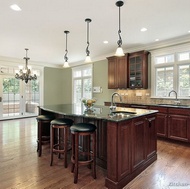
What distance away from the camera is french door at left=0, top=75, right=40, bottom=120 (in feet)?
22.7

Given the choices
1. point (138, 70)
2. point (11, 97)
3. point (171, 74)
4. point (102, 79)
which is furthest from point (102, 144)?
point (11, 97)

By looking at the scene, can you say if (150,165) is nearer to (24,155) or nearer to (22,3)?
(24,155)

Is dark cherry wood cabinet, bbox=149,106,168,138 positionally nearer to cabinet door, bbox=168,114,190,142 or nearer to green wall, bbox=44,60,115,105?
cabinet door, bbox=168,114,190,142

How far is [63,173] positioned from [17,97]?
599cm

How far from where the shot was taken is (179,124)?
3.79 meters

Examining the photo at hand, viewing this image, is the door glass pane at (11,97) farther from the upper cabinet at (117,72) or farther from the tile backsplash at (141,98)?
the tile backsplash at (141,98)

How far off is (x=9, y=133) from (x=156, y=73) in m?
5.10

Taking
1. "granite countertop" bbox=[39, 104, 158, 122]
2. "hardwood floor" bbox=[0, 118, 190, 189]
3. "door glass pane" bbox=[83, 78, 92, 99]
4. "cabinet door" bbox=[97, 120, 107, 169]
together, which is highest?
"door glass pane" bbox=[83, 78, 92, 99]

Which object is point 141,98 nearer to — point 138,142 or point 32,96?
point 138,142

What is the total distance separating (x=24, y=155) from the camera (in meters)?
3.12

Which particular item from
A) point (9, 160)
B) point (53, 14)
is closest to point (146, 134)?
point (9, 160)

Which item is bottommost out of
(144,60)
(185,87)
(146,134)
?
(146,134)

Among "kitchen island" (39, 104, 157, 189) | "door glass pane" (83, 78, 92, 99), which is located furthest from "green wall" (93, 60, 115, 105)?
"kitchen island" (39, 104, 157, 189)

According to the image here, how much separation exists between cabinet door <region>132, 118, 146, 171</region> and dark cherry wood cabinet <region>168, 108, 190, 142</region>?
177 cm
